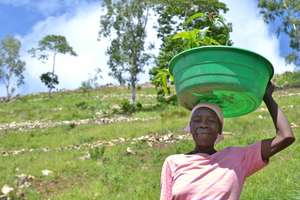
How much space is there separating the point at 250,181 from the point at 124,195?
1.70 metres

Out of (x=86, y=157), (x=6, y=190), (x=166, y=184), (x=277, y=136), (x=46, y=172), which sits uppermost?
(x=277, y=136)

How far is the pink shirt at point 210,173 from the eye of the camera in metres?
3.25

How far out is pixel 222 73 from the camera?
323 centimetres

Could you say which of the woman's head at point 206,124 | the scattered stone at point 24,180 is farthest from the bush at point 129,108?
the woman's head at point 206,124

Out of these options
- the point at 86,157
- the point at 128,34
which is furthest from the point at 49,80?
the point at 86,157

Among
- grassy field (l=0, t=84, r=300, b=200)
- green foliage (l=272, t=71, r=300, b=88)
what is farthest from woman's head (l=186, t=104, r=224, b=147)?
green foliage (l=272, t=71, r=300, b=88)

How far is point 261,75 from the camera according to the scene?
3336mm

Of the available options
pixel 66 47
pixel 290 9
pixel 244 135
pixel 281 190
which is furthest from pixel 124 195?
pixel 66 47

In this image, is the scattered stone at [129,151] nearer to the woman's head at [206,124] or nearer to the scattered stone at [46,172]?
the scattered stone at [46,172]

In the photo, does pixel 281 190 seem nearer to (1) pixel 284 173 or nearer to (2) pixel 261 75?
(1) pixel 284 173

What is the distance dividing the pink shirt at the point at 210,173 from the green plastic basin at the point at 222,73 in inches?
Result: 12.5

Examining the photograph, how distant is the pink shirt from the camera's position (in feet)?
10.7

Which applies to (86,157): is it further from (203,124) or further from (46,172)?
(203,124)

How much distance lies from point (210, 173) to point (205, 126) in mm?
278
